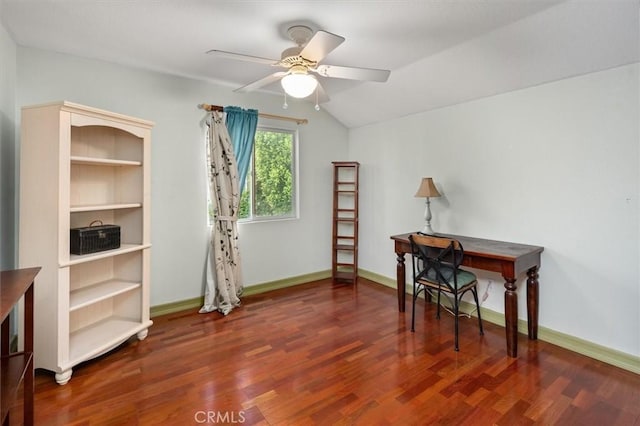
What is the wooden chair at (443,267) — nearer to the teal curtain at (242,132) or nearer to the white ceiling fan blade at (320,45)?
the white ceiling fan blade at (320,45)

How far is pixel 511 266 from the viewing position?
7.77 ft

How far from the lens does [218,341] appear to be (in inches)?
104

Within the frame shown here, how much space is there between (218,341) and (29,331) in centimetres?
128

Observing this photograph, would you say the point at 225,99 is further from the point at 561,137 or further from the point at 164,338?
the point at 561,137

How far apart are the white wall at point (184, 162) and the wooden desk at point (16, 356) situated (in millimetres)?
1440

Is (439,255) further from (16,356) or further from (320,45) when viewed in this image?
(16,356)

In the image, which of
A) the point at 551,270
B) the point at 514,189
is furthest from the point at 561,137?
the point at 551,270

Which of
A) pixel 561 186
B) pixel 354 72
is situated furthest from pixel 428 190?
pixel 354 72

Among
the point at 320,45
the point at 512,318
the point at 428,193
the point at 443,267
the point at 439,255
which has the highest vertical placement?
the point at 320,45

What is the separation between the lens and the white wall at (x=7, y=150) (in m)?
2.21

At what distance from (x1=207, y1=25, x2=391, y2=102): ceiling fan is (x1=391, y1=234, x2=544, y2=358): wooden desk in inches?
64.0

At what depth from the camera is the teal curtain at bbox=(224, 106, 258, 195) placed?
11.3ft

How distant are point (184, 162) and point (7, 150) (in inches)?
51.9

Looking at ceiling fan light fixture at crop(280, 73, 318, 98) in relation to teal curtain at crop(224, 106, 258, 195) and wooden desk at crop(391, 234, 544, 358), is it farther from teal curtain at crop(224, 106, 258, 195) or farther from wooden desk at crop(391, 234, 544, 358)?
wooden desk at crop(391, 234, 544, 358)
